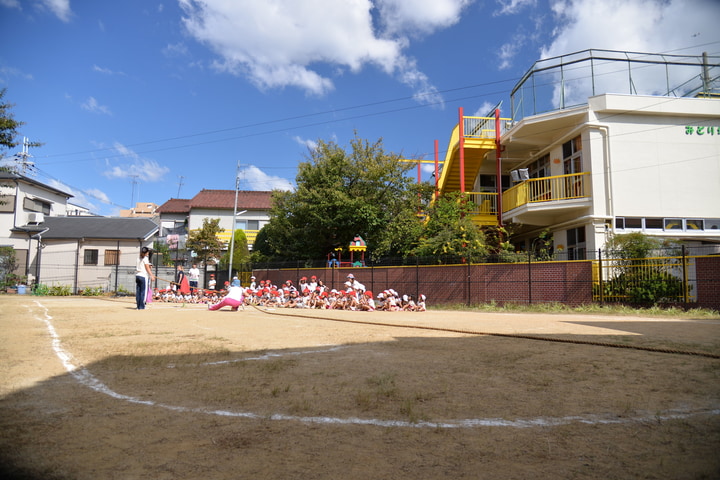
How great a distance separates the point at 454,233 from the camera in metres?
18.1

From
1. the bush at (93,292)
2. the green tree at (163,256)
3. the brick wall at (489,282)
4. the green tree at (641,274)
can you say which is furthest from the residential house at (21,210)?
the green tree at (641,274)

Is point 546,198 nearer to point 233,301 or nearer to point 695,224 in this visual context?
point 695,224

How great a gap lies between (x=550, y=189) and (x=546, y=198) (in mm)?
431

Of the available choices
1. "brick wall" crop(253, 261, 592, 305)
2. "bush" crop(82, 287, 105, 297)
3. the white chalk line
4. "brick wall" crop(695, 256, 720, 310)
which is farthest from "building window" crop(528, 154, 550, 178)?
"bush" crop(82, 287, 105, 297)

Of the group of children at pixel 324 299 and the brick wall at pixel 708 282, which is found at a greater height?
the brick wall at pixel 708 282

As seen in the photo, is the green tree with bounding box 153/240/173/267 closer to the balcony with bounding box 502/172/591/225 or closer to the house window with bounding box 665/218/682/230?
the balcony with bounding box 502/172/591/225

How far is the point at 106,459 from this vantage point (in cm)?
245

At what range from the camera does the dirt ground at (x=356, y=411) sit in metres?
2.40

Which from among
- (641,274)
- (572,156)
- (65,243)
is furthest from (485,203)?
(65,243)

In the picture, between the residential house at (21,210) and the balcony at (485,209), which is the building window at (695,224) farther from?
the residential house at (21,210)

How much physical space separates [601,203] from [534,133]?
4.45m

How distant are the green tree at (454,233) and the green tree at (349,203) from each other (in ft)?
8.62

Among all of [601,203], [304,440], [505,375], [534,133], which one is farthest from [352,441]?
[534,133]

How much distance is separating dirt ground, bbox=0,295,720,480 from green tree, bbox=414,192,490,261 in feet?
37.9
